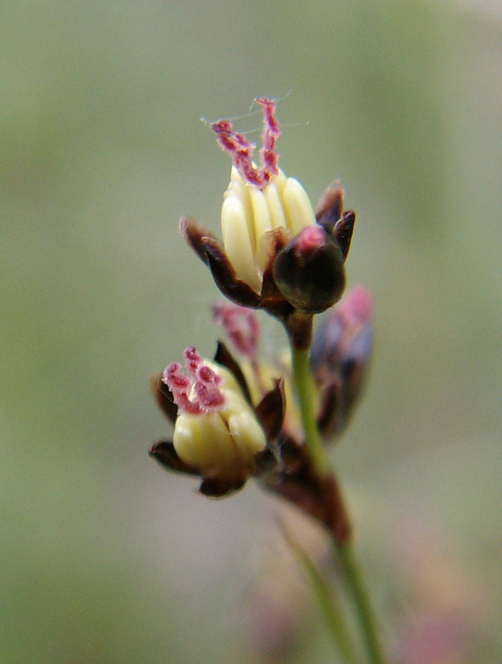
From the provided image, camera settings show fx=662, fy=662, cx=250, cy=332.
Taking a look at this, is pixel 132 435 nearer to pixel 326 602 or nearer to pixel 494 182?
pixel 494 182

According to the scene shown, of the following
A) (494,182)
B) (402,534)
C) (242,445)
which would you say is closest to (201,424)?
(242,445)

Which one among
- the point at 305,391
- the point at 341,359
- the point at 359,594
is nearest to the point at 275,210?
the point at 305,391

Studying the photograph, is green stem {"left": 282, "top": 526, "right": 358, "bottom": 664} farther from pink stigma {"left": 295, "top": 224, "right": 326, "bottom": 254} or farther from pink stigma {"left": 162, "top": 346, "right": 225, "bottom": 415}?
pink stigma {"left": 295, "top": 224, "right": 326, "bottom": 254}

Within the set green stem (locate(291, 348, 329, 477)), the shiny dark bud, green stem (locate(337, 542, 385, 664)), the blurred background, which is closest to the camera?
the shiny dark bud

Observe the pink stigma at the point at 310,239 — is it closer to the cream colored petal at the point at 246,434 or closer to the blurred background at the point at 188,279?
the cream colored petal at the point at 246,434

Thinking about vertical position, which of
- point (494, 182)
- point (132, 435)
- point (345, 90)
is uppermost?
point (345, 90)

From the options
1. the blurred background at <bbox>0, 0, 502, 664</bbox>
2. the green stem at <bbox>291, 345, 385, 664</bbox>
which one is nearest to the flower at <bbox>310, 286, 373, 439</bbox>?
the green stem at <bbox>291, 345, 385, 664</bbox>

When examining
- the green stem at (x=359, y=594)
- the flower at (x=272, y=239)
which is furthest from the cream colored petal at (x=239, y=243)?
the green stem at (x=359, y=594)
